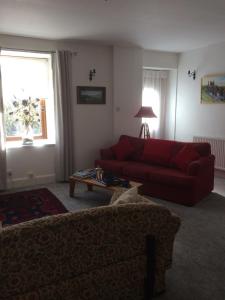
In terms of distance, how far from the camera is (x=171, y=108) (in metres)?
6.22

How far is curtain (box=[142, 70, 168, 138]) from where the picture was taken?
604 centimetres

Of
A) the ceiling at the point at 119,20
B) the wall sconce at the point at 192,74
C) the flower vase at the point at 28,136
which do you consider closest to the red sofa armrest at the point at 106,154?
the flower vase at the point at 28,136

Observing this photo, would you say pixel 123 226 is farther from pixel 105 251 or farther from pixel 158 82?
pixel 158 82

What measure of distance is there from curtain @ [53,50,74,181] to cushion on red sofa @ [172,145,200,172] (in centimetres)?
194

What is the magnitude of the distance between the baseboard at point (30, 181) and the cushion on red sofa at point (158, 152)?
5.90 ft

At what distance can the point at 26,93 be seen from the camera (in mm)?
4812

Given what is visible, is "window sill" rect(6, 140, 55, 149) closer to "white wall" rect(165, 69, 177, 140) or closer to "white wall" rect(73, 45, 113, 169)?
"white wall" rect(73, 45, 113, 169)

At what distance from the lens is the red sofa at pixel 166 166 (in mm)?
3652

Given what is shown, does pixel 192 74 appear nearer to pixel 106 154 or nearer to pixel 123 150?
pixel 123 150

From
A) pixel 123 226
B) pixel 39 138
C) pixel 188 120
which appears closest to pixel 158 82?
pixel 188 120

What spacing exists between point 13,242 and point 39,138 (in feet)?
13.0

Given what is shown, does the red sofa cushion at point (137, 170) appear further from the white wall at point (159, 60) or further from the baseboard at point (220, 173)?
the white wall at point (159, 60)

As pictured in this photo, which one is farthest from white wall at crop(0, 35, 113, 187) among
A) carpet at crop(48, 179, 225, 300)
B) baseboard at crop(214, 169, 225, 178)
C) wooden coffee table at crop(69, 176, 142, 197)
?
baseboard at crop(214, 169, 225, 178)

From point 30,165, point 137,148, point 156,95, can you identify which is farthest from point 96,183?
point 156,95
